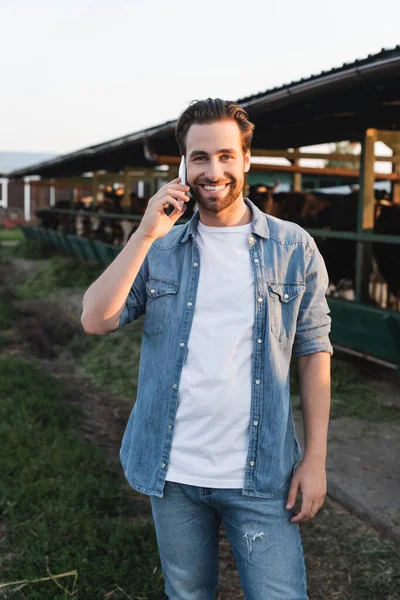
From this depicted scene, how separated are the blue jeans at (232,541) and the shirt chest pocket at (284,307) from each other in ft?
1.56

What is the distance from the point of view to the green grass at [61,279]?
13.8 metres

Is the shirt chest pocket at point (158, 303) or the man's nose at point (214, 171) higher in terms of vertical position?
the man's nose at point (214, 171)

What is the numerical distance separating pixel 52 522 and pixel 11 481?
66 cm

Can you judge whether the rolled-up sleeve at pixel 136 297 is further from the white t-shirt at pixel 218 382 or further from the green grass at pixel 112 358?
the green grass at pixel 112 358

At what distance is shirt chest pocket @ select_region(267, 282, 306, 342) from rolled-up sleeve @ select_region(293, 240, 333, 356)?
0.11 ft

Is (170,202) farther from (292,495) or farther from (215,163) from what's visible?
(292,495)

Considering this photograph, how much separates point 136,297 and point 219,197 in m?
0.41

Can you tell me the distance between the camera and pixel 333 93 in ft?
19.9

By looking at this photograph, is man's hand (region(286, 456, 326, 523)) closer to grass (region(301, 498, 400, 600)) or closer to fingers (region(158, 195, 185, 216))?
fingers (region(158, 195, 185, 216))

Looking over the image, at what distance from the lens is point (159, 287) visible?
2.18 m

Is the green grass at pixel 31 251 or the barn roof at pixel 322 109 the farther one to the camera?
the green grass at pixel 31 251

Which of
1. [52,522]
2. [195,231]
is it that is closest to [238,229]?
[195,231]

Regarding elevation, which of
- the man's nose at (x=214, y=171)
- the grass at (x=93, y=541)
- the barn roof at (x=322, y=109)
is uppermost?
the barn roof at (x=322, y=109)

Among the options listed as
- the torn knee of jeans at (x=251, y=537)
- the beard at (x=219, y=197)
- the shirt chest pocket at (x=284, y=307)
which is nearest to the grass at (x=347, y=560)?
the torn knee of jeans at (x=251, y=537)
